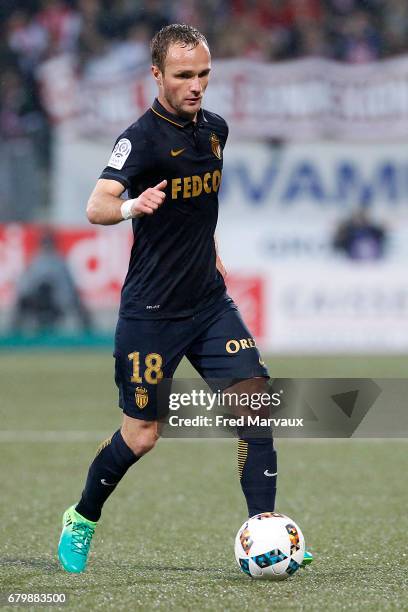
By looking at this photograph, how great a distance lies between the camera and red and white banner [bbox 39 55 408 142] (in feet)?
54.6

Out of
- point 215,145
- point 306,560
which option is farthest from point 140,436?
point 215,145

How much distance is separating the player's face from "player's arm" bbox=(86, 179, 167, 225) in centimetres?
34

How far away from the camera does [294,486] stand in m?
7.55

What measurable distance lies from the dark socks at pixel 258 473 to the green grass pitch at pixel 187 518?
30cm

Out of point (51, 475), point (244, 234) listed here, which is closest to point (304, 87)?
Answer: point (244, 234)

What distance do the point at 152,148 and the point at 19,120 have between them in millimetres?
11852

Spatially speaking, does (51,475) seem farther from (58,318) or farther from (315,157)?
(315,157)

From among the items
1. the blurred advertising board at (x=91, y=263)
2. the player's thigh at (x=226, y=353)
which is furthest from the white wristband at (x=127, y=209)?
the blurred advertising board at (x=91, y=263)

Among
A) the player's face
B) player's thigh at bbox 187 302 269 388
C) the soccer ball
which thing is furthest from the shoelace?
the player's face

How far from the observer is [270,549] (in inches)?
192

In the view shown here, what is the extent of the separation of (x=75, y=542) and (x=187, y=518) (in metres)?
1.39

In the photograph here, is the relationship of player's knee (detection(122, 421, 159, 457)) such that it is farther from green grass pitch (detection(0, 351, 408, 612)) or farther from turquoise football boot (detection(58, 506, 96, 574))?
green grass pitch (detection(0, 351, 408, 612))

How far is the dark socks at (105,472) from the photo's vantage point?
17.2 feet

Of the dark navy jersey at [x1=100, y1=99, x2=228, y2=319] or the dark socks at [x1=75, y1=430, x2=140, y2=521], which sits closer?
the dark navy jersey at [x1=100, y1=99, x2=228, y2=319]
